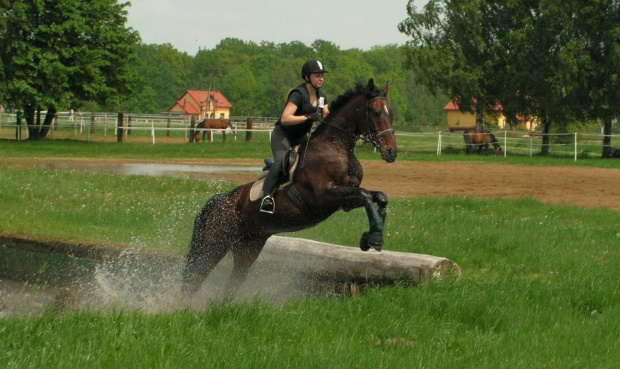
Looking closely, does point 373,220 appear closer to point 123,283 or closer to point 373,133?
point 373,133

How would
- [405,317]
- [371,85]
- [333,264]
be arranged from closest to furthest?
[405,317], [371,85], [333,264]

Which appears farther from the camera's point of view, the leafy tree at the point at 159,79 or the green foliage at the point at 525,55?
the leafy tree at the point at 159,79

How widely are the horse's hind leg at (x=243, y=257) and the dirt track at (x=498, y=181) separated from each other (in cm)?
1060

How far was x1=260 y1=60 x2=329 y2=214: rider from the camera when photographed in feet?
30.4

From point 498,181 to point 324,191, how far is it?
1705cm

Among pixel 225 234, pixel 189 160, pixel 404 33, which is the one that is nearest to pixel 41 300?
pixel 225 234

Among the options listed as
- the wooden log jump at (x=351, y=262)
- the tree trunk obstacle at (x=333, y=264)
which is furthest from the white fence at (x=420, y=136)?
the wooden log jump at (x=351, y=262)

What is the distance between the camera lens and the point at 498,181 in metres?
25.0

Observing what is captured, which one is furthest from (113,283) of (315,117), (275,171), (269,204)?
(315,117)

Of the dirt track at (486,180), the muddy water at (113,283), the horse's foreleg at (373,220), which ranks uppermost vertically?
the horse's foreleg at (373,220)

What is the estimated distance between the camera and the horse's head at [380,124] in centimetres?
862

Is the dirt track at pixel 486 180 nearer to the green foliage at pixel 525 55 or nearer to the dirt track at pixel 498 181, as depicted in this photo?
the dirt track at pixel 498 181

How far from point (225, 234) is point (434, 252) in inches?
119

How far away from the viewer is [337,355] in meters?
6.05
